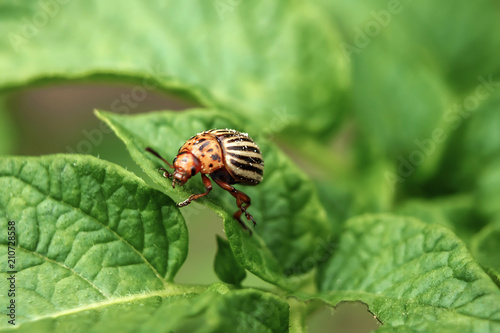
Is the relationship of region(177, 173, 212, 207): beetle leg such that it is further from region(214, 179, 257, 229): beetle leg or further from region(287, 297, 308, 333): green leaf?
region(287, 297, 308, 333): green leaf

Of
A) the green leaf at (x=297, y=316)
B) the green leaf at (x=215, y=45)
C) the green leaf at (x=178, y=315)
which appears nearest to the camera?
the green leaf at (x=178, y=315)

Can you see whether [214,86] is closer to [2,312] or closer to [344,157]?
[344,157]

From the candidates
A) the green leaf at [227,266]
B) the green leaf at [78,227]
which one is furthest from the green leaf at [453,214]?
the green leaf at [78,227]

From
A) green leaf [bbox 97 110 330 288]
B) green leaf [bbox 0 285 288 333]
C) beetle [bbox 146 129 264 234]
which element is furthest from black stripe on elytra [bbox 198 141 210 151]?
green leaf [bbox 0 285 288 333]

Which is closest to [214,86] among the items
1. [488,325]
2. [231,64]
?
[231,64]

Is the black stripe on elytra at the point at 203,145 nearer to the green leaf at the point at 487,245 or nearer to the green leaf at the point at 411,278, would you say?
the green leaf at the point at 411,278

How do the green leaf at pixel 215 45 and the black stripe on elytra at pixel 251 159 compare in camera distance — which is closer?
the black stripe on elytra at pixel 251 159
